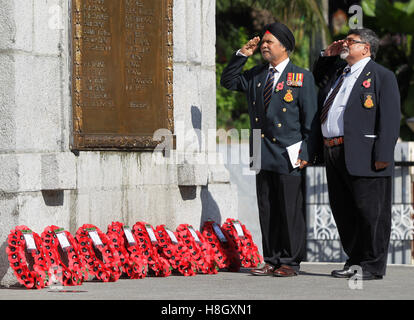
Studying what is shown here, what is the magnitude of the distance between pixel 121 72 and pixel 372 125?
7.25ft

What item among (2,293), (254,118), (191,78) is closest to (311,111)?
(254,118)

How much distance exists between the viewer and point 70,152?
8.37 m

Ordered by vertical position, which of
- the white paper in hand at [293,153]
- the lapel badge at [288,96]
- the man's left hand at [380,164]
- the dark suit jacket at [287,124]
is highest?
the lapel badge at [288,96]

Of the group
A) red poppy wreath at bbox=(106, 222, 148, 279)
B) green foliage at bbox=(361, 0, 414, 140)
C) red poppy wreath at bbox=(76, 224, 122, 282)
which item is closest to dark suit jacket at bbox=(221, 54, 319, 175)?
red poppy wreath at bbox=(106, 222, 148, 279)

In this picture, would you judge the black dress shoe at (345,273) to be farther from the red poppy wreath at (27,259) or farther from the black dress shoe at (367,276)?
the red poppy wreath at (27,259)

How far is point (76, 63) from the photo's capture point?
331 inches

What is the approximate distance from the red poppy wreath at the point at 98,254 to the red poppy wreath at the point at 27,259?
0.51 metres

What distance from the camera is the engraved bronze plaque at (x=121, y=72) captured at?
8.48m

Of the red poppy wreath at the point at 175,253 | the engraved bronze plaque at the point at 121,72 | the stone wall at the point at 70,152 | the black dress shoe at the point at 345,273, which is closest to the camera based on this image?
the stone wall at the point at 70,152

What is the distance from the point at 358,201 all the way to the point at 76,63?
8.21 ft

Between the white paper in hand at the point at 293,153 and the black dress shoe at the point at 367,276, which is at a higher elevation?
the white paper in hand at the point at 293,153

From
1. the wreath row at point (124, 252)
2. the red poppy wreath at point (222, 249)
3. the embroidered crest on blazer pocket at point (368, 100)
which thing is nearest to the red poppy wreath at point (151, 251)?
the wreath row at point (124, 252)

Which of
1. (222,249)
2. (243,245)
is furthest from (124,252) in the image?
(243,245)

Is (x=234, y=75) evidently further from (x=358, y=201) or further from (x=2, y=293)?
(x=2, y=293)
